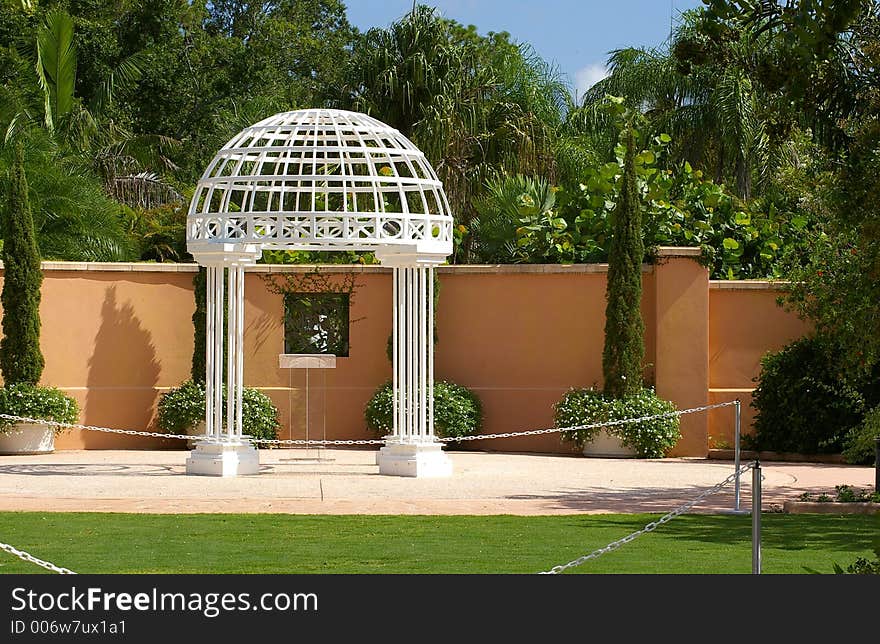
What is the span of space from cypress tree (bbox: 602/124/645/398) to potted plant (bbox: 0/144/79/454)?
7.40 meters

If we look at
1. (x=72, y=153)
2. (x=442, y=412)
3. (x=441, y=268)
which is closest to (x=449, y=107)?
(x=72, y=153)

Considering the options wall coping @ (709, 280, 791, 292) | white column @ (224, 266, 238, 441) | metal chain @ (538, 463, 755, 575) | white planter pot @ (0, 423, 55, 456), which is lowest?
metal chain @ (538, 463, 755, 575)

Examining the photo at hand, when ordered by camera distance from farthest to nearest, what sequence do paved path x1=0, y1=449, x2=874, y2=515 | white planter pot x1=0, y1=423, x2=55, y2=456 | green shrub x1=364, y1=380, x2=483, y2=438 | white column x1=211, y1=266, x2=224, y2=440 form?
green shrub x1=364, y1=380, x2=483, y2=438, white planter pot x1=0, y1=423, x2=55, y2=456, white column x1=211, y1=266, x2=224, y2=440, paved path x1=0, y1=449, x2=874, y2=515

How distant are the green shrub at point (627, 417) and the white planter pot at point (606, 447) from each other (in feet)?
0.20

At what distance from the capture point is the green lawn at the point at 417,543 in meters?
9.83

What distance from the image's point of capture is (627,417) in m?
19.4

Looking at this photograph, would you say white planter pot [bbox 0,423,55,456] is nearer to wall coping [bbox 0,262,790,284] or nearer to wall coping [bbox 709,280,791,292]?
wall coping [bbox 0,262,790,284]

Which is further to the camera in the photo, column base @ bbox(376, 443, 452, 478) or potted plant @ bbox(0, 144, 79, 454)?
potted plant @ bbox(0, 144, 79, 454)

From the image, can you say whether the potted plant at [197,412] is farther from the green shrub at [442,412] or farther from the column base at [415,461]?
the column base at [415,461]

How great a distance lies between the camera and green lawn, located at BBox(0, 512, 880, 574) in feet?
32.2

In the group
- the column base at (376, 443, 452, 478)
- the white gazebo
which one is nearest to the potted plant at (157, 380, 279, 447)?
the white gazebo

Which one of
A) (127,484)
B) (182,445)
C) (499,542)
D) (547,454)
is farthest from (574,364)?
(499,542)
